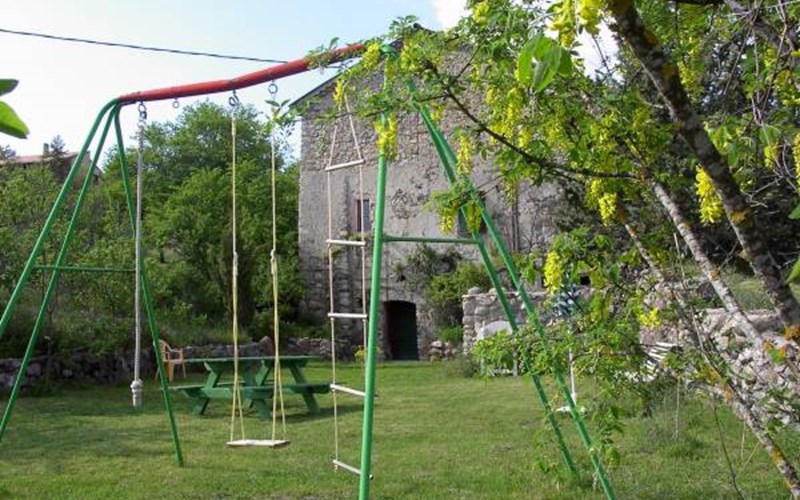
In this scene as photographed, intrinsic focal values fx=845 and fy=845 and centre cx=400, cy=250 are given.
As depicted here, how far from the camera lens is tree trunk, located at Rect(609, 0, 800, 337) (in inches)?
59.0

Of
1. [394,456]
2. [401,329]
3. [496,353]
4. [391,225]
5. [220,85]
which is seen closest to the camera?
[496,353]

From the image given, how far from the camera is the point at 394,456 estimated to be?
6.43 metres

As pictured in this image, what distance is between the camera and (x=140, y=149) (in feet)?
20.8

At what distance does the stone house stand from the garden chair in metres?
4.70

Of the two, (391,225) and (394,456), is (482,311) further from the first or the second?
(394,456)

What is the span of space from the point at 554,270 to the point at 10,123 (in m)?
2.28

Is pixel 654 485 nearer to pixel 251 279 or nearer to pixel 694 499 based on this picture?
pixel 694 499

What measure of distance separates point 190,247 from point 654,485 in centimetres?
1689

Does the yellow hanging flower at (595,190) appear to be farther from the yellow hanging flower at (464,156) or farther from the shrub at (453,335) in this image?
the shrub at (453,335)

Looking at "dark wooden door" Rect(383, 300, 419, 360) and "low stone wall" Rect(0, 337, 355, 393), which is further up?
"dark wooden door" Rect(383, 300, 419, 360)

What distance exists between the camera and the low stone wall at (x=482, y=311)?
14.4m

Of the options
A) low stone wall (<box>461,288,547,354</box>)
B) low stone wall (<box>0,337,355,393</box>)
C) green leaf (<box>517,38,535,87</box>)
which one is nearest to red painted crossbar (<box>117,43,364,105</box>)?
green leaf (<box>517,38,535,87</box>)

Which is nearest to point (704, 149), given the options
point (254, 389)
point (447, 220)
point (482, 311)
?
point (447, 220)

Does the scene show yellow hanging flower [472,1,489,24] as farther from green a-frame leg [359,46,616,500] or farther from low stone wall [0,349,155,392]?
low stone wall [0,349,155,392]
